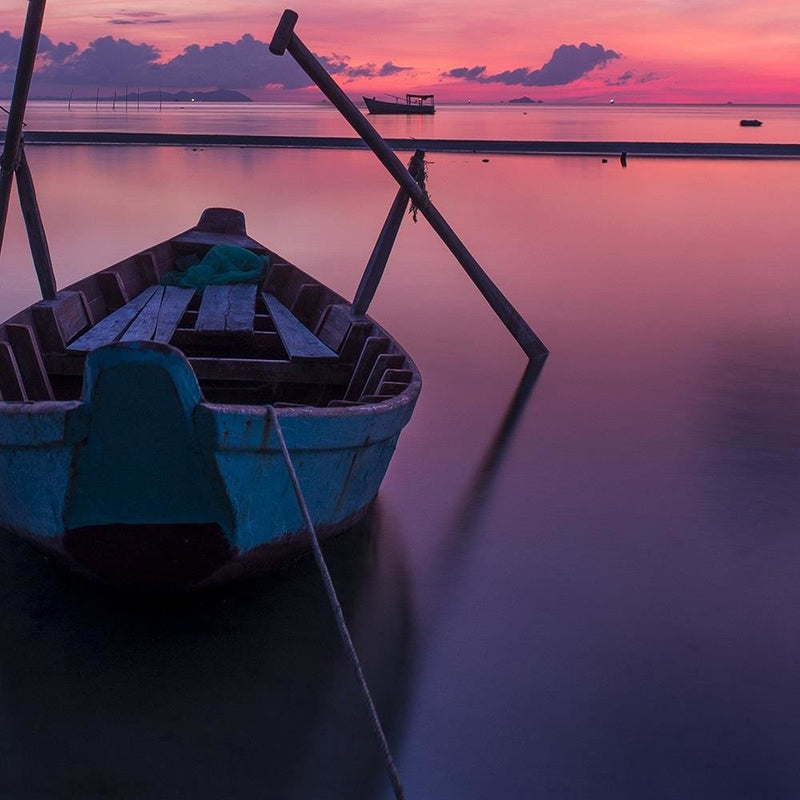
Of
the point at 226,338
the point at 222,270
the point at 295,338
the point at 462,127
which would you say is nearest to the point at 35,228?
the point at 222,270

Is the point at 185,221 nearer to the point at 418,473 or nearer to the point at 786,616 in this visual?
the point at 418,473

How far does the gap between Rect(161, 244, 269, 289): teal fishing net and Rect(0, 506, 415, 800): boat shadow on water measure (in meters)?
3.87

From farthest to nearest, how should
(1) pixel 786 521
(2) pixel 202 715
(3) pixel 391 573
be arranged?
1. (1) pixel 786 521
2. (3) pixel 391 573
3. (2) pixel 202 715

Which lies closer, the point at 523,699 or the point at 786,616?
the point at 523,699

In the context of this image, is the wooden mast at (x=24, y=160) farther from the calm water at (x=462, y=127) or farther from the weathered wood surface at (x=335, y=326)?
the calm water at (x=462, y=127)

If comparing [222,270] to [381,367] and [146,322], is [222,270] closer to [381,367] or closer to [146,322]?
[146,322]

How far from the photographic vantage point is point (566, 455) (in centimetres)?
705

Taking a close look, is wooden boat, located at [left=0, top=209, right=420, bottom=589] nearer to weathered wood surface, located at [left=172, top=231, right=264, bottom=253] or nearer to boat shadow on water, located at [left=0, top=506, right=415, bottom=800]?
boat shadow on water, located at [left=0, top=506, right=415, bottom=800]

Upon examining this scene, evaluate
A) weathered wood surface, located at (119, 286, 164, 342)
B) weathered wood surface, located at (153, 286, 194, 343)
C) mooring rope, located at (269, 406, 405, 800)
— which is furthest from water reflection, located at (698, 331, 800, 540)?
weathered wood surface, located at (119, 286, 164, 342)

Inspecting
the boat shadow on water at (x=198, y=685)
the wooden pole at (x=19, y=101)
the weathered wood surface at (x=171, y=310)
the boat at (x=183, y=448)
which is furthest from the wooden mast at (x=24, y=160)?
the boat shadow on water at (x=198, y=685)

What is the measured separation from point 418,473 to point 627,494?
1.32 meters

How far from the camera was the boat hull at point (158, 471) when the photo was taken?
12.3ft

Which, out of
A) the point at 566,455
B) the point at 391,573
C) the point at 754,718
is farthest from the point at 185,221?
the point at 754,718

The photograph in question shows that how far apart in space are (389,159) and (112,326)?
9.68 feet
